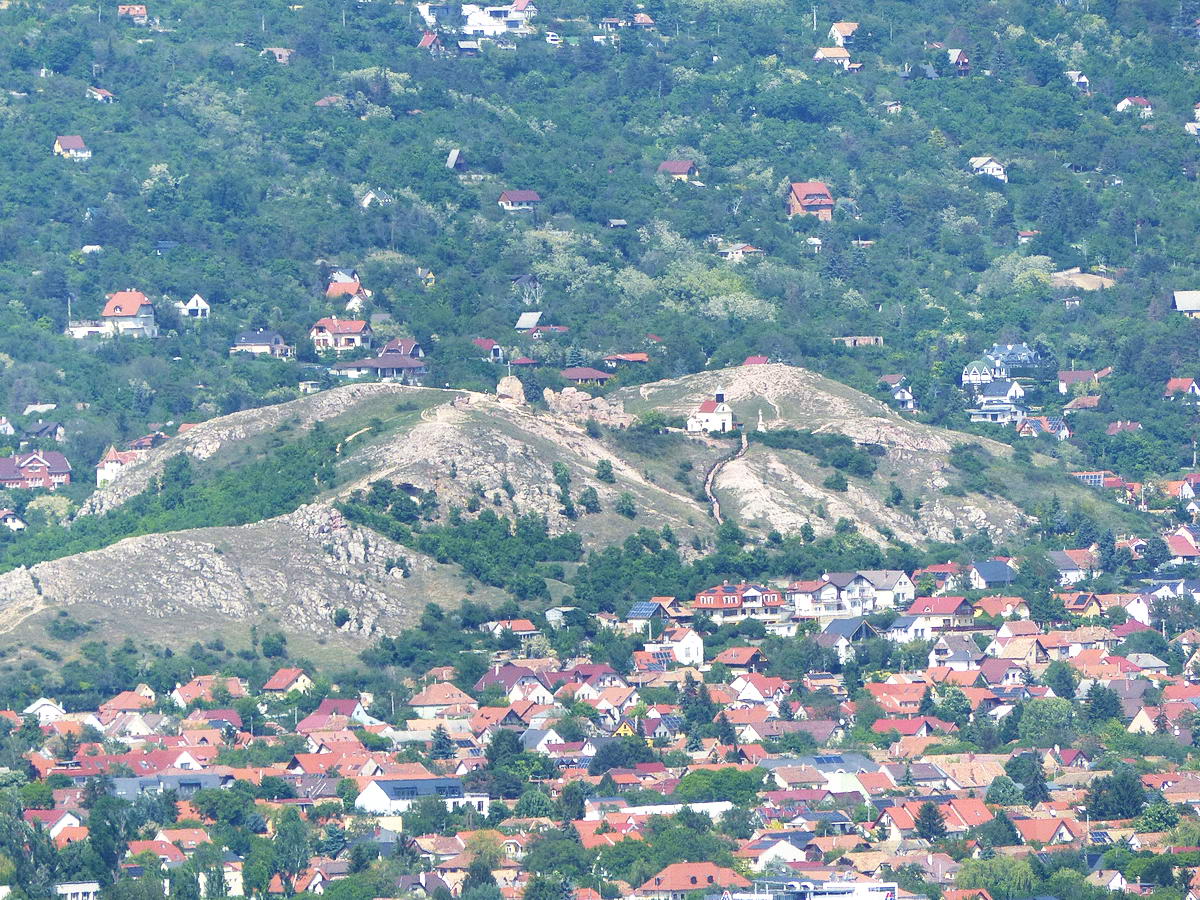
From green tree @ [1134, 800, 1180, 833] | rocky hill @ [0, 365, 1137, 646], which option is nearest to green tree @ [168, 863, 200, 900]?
rocky hill @ [0, 365, 1137, 646]

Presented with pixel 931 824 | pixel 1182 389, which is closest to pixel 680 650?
pixel 931 824

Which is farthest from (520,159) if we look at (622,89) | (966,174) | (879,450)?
(879,450)

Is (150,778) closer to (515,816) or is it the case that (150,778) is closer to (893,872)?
(515,816)

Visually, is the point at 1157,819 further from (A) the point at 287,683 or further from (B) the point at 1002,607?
(A) the point at 287,683

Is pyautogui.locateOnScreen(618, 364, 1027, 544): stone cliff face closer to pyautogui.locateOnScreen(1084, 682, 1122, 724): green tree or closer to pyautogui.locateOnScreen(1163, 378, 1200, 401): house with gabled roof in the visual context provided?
pyautogui.locateOnScreen(1163, 378, 1200, 401): house with gabled roof

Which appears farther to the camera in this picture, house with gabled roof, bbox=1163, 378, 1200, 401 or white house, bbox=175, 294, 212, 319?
white house, bbox=175, 294, 212, 319
